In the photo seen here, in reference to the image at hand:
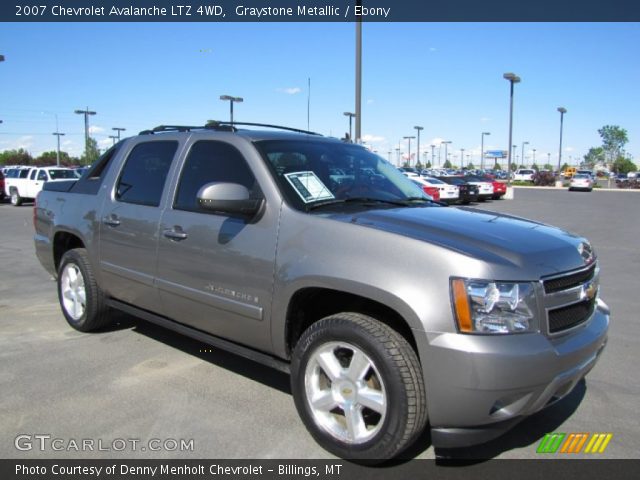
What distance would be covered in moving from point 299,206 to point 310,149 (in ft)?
2.42

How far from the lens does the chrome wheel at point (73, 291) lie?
505 cm

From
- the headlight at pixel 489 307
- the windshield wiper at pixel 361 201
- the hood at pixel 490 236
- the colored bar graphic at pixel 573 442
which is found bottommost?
the colored bar graphic at pixel 573 442

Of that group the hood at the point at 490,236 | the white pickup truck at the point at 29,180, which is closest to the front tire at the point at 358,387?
the hood at the point at 490,236

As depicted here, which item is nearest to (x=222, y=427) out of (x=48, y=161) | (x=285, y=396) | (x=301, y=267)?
(x=285, y=396)

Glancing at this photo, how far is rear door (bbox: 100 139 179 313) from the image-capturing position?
4.13 metres

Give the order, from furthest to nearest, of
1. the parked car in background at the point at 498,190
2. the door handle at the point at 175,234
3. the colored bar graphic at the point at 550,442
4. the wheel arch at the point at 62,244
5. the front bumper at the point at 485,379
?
the parked car in background at the point at 498,190
the wheel arch at the point at 62,244
the door handle at the point at 175,234
the colored bar graphic at the point at 550,442
the front bumper at the point at 485,379

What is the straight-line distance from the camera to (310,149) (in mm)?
3887

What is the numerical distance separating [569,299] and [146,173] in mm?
3271

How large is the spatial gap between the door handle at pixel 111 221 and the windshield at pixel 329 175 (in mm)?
1563

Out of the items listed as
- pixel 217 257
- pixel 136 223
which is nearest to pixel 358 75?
pixel 136 223

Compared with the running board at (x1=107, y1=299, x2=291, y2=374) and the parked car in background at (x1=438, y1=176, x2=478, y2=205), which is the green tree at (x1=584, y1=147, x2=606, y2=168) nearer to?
the parked car in background at (x1=438, y1=176, x2=478, y2=205)

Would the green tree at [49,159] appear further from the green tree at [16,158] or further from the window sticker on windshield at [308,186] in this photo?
the window sticker on windshield at [308,186]

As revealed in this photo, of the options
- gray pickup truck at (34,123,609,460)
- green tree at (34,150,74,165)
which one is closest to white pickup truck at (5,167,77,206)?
gray pickup truck at (34,123,609,460)

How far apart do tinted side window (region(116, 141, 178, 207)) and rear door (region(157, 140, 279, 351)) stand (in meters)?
0.27
